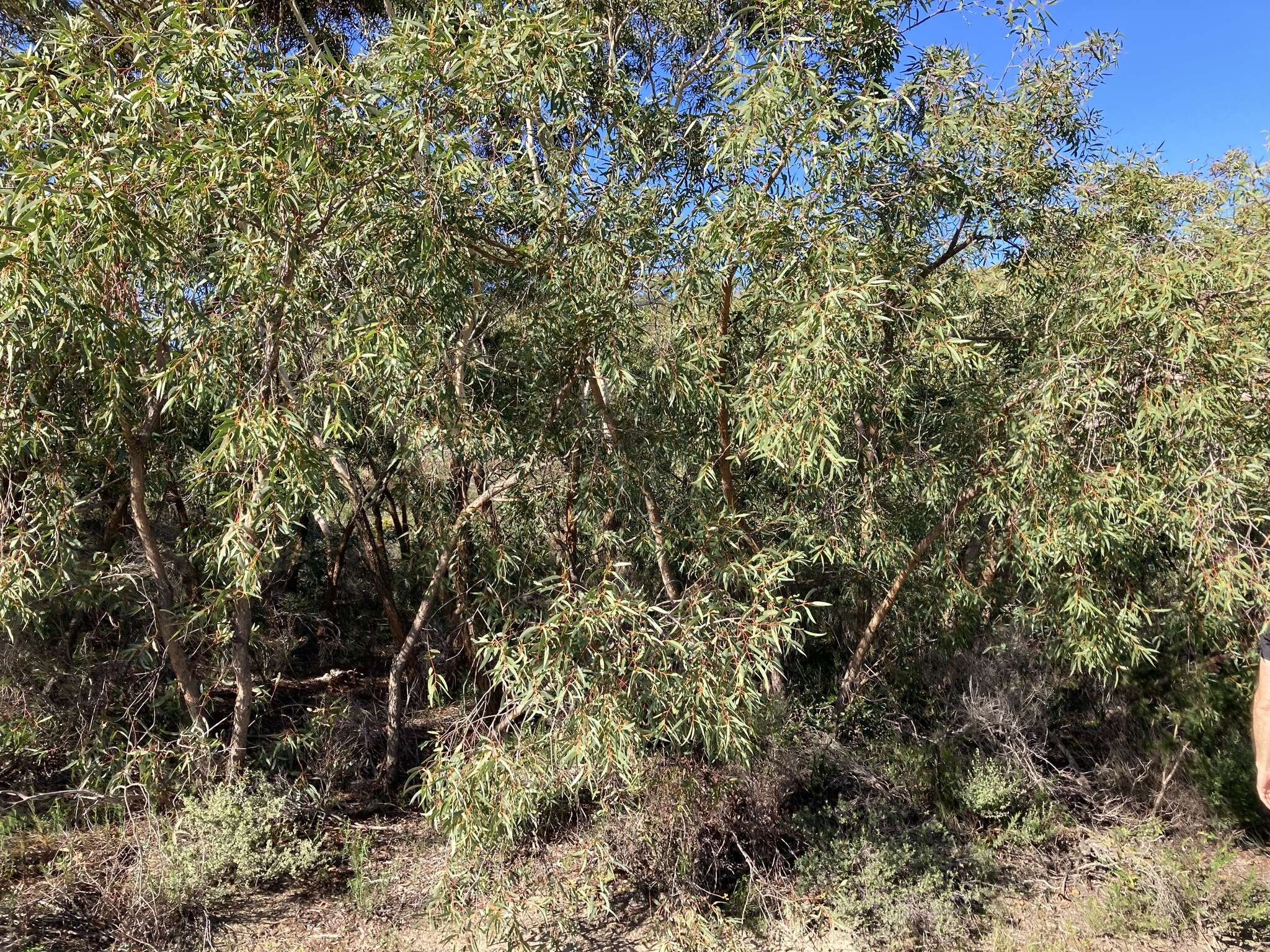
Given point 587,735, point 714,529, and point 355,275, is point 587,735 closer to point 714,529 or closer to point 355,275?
point 714,529

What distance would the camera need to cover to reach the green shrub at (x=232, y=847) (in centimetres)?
407

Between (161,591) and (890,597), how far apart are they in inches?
148

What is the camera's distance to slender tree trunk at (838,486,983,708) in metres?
4.43

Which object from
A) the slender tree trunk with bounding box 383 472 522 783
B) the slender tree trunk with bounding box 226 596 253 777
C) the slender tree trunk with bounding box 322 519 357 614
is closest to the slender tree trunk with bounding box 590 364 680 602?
the slender tree trunk with bounding box 383 472 522 783

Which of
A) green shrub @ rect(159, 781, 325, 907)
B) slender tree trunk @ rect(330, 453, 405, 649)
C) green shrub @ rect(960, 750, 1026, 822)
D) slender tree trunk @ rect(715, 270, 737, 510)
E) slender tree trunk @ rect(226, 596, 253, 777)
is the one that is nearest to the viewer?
slender tree trunk @ rect(715, 270, 737, 510)

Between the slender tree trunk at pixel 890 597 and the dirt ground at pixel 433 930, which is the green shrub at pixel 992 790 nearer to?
the dirt ground at pixel 433 930

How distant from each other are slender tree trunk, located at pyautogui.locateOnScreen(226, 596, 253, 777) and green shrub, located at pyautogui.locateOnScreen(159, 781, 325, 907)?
152 millimetres

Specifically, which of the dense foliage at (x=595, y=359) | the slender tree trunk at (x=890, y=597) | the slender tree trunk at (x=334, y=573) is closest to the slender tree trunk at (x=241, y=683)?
the dense foliage at (x=595, y=359)

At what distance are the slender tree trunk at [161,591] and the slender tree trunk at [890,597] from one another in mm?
3579

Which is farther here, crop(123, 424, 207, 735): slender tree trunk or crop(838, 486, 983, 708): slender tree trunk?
crop(838, 486, 983, 708): slender tree trunk

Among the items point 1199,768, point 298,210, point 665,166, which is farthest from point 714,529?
point 1199,768

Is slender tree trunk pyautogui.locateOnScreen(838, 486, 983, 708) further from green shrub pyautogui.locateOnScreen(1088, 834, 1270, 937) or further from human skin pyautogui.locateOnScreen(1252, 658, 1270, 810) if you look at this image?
human skin pyautogui.locateOnScreen(1252, 658, 1270, 810)

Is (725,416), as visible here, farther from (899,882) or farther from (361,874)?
(361,874)

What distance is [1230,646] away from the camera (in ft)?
15.1
